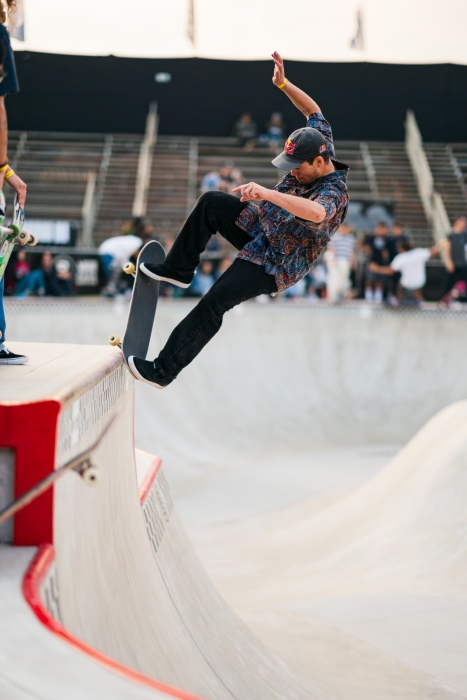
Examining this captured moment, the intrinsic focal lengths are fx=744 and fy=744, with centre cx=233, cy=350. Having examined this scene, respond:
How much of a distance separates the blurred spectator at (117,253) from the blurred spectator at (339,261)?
3.43 metres

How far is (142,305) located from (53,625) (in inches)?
99.5

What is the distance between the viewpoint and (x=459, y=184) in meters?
22.6

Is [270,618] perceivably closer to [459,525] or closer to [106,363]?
[459,525]

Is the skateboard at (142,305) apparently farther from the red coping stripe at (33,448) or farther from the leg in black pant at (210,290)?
the red coping stripe at (33,448)

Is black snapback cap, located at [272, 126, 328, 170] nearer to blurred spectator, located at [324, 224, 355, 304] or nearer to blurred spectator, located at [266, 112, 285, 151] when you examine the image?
blurred spectator, located at [324, 224, 355, 304]

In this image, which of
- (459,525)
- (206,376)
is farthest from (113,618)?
(206,376)

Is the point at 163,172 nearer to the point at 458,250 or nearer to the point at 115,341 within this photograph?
the point at 458,250

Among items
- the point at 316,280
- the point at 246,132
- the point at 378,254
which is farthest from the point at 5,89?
the point at 246,132

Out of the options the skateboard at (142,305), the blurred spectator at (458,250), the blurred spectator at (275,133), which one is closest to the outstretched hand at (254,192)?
the skateboard at (142,305)

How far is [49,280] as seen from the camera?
13.4 m

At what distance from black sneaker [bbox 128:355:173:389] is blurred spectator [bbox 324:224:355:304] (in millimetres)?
9602

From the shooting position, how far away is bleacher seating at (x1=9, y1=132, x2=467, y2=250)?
21.7m

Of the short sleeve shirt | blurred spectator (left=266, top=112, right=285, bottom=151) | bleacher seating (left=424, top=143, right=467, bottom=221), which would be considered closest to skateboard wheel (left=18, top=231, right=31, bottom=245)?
the short sleeve shirt

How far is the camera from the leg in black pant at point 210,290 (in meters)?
3.58
